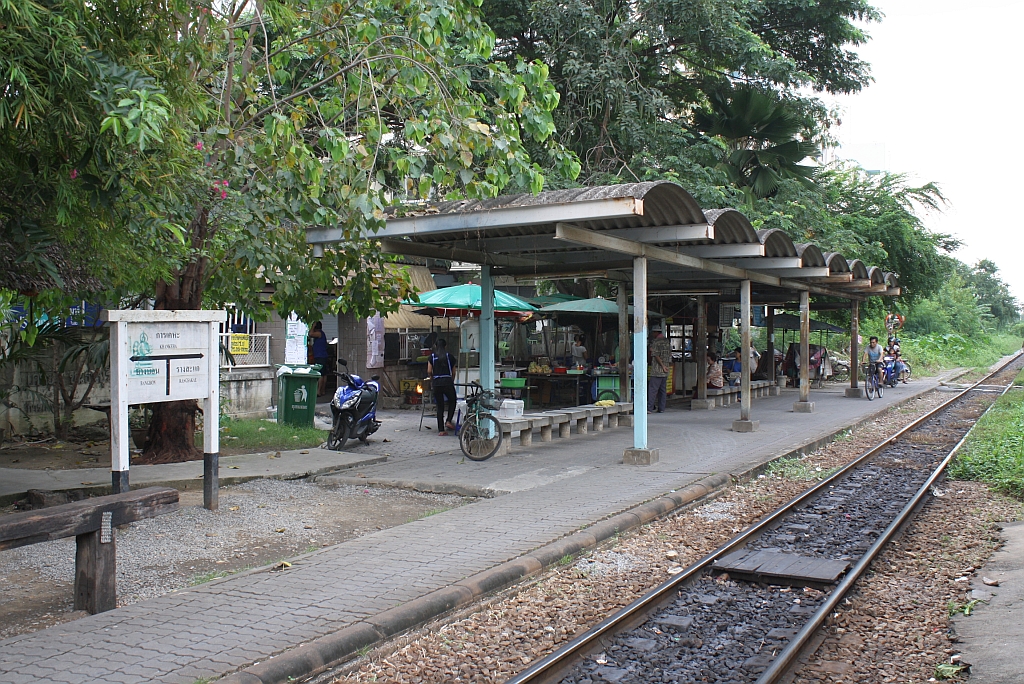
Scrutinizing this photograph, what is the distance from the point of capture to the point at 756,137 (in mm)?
22438

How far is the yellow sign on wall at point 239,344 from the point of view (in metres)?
15.2

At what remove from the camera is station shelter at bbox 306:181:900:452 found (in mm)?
9133

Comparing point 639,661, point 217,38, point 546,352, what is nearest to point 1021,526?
point 639,661

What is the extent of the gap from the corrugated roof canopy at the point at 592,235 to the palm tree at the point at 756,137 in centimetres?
637

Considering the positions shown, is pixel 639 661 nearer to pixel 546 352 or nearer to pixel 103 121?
pixel 103 121

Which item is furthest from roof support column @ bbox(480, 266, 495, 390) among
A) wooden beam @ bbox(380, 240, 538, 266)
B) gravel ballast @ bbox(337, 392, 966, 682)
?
gravel ballast @ bbox(337, 392, 966, 682)

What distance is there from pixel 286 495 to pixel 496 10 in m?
13.6

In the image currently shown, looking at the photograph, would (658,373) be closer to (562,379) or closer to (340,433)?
(562,379)

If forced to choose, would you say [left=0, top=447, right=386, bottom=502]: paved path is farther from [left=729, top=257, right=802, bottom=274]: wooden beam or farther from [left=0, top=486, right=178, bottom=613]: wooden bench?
[left=729, top=257, right=802, bottom=274]: wooden beam

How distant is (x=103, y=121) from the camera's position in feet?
16.3

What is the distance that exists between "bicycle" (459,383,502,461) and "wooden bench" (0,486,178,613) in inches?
242

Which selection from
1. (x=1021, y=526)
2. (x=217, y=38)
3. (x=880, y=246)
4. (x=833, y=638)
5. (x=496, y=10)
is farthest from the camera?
(x=880, y=246)

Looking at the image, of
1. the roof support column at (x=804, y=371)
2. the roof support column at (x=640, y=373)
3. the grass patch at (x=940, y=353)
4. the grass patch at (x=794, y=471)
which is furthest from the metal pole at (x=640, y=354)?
Result: the grass patch at (x=940, y=353)

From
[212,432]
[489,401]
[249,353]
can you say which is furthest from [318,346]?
[212,432]
